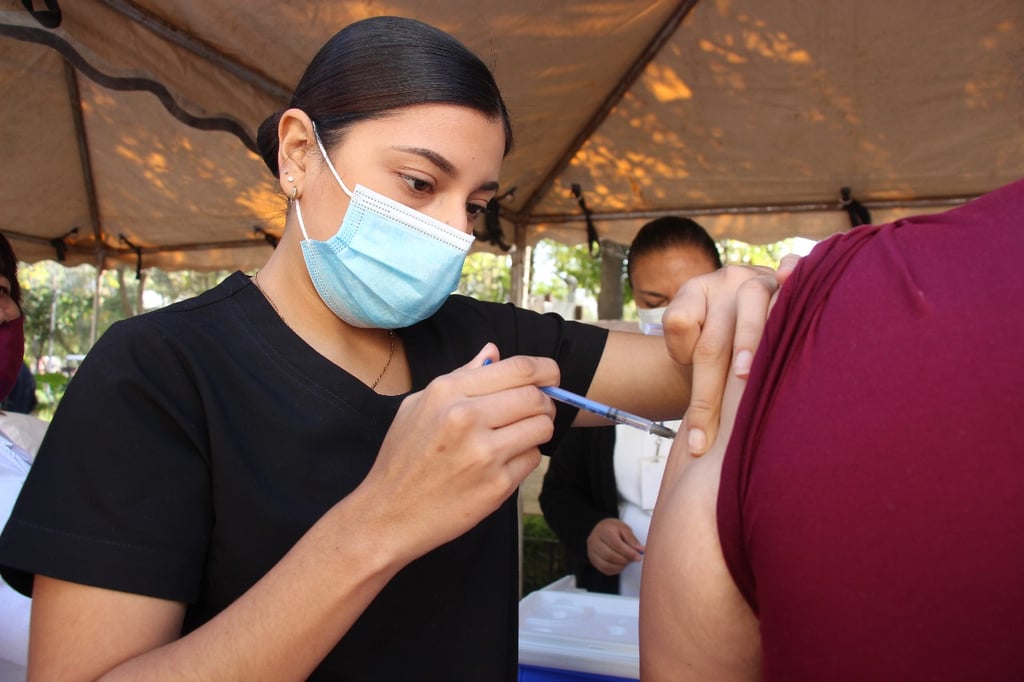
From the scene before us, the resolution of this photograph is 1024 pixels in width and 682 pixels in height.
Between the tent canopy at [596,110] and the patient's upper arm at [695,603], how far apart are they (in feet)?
8.11

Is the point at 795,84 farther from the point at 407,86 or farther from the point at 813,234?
the point at 407,86

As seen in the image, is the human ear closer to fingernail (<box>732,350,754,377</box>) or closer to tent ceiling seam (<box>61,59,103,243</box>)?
fingernail (<box>732,350,754,377</box>)

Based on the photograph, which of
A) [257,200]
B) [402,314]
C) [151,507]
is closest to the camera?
[151,507]

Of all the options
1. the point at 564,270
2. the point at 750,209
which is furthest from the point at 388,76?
the point at 564,270

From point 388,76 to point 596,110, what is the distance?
3101 mm

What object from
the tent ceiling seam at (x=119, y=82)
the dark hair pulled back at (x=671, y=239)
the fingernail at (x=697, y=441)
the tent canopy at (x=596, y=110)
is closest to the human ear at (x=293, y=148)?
the fingernail at (x=697, y=441)

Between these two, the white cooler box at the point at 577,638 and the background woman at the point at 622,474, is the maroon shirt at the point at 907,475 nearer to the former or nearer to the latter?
the white cooler box at the point at 577,638

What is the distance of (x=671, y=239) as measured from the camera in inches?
119

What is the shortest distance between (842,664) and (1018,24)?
12.2ft

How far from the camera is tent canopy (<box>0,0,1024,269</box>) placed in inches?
111

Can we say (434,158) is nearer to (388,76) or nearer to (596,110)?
(388,76)

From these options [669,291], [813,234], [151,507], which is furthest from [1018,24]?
[151,507]

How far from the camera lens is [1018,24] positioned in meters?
3.35

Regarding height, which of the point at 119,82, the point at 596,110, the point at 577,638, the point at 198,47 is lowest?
the point at 577,638
